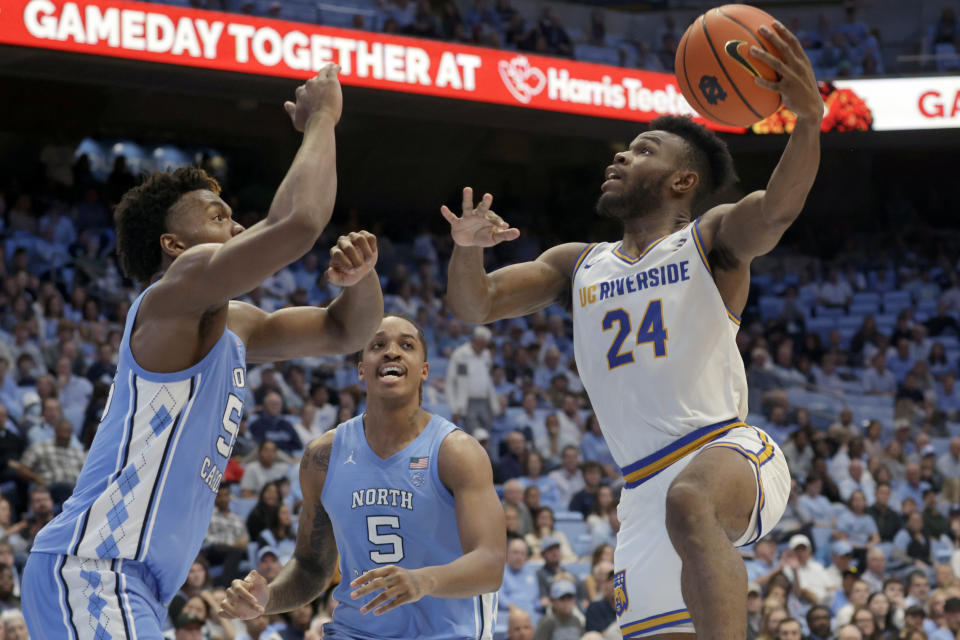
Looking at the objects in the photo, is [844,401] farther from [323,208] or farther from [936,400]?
[323,208]

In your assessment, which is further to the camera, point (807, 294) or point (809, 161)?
point (807, 294)

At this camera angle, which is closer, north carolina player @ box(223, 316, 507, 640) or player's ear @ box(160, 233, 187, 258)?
player's ear @ box(160, 233, 187, 258)

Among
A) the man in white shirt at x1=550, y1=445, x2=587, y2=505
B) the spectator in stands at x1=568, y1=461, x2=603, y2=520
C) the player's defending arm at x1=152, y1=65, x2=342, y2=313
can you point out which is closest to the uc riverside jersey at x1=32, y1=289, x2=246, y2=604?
the player's defending arm at x1=152, y1=65, x2=342, y2=313

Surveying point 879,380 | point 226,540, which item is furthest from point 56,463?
point 879,380

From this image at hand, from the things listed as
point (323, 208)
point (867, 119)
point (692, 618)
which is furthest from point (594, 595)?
point (867, 119)

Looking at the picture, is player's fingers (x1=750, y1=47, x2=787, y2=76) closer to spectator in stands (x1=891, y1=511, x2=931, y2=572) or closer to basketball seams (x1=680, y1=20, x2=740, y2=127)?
basketball seams (x1=680, y1=20, x2=740, y2=127)

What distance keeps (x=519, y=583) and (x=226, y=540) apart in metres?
2.62

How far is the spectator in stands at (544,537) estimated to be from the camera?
11109 millimetres

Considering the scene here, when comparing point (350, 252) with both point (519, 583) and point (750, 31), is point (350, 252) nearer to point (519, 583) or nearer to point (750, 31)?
point (750, 31)

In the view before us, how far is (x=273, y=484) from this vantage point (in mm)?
10188

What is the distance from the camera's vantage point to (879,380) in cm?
1694

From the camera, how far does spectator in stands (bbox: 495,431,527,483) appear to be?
12469mm

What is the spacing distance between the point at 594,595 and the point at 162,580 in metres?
7.42

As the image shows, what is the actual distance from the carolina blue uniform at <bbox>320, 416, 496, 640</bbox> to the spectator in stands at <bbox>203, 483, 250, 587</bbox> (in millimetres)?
5098
